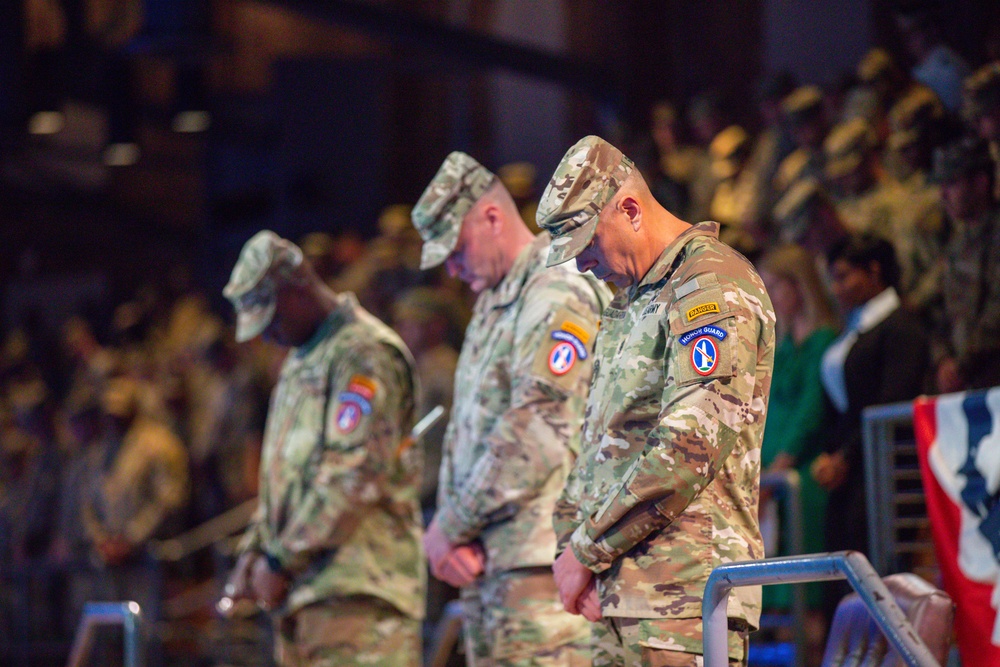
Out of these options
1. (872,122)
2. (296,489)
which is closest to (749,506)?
(296,489)

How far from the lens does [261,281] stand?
4.59 m

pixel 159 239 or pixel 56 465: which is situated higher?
pixel 159 239

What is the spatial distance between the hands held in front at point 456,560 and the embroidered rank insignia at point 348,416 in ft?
1.98

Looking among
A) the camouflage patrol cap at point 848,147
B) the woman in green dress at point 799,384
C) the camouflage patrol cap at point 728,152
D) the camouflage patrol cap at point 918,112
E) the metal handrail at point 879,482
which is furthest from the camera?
the camouflage patrol cap at point 728,152

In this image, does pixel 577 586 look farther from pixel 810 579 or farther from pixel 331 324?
pixel 331 324

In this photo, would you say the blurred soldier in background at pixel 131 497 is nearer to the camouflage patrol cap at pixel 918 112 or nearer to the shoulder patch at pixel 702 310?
the camouflage patrol cap at pixel 918 112

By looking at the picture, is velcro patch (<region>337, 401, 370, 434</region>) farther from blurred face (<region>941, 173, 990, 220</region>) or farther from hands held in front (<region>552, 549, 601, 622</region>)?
blurred face (<region>941, 173, 990, 220</region>)

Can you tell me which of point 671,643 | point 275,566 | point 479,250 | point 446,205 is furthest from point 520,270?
point 671,643

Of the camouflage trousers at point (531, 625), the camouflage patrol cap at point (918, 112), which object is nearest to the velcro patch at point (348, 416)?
the camouflage trousers at point (531, 625)

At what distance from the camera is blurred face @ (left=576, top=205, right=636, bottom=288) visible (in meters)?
3.07

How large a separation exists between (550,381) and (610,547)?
0.85 m

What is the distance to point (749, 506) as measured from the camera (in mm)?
3018

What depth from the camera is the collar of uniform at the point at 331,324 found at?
4629 millimetres

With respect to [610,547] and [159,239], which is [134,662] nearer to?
[610,547]
